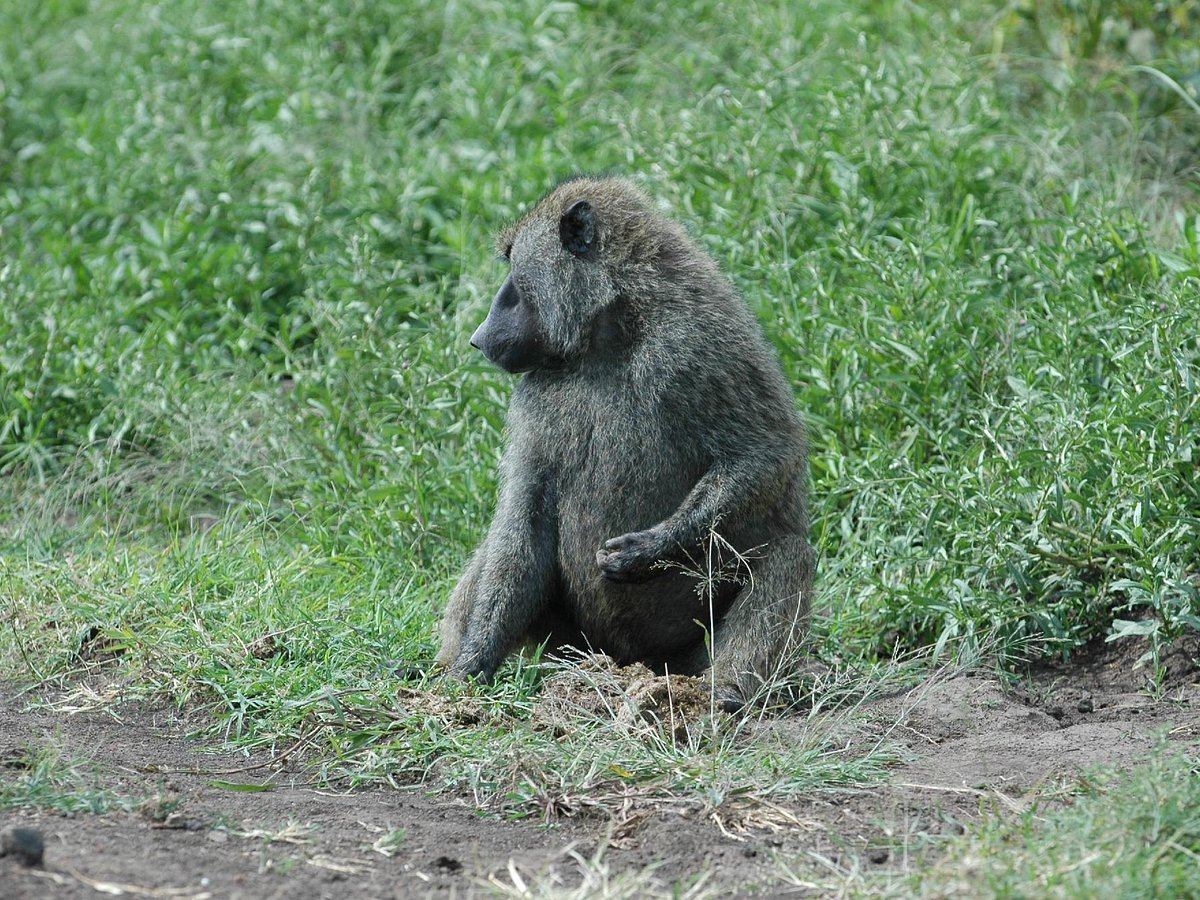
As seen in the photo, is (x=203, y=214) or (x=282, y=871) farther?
(x=203, y=214)

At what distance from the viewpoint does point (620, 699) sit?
390 cm

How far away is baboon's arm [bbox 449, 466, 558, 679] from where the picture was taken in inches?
167

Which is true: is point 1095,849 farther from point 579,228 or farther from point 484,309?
point 484,309

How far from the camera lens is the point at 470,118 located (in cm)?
738

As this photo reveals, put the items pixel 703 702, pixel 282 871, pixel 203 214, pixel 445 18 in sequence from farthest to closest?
pixel 445 18 < pixel 203 214 < pixel 703 702 < pixel 282 871

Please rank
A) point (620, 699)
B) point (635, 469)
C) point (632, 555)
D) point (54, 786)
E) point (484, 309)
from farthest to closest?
point (484, 309), point (635, 469), point (632, 555), point (620, 699), point (54, 786)

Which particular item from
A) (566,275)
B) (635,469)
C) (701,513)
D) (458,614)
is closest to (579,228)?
(566,275)

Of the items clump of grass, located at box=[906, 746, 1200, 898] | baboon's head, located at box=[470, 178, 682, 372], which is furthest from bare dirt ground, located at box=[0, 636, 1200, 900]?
baboon's head, located at box=[470, 178, 682, 372]

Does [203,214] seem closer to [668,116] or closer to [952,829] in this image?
[668,116]

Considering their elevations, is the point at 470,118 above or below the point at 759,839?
above

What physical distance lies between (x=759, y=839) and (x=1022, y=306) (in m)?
2.97

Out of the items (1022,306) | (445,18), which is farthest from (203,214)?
(1022,306)

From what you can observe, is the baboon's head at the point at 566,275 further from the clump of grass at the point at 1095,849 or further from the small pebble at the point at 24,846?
the small pebble at the point at 24,846

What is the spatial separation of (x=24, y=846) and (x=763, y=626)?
6.84 feet
